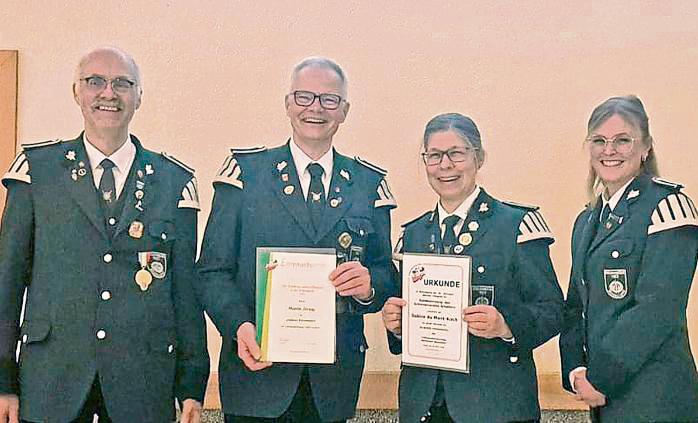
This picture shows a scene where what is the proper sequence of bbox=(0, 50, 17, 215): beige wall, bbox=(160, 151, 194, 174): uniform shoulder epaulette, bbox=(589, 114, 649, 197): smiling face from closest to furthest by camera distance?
bbox=(589, 114, 649, 197): smiling face
bbox=(160, 151, 194, 174): uniform shoulder epaulette
bbox=(0, 50, 17, 215): beige wall

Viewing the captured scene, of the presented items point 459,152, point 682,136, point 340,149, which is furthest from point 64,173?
point 682,136

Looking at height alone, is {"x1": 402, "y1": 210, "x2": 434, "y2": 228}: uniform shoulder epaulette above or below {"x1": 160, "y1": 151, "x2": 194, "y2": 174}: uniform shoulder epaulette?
below

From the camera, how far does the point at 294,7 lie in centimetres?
244

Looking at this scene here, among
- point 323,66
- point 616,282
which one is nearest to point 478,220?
point 616,282

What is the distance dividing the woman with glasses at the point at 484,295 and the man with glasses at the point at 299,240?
127mm

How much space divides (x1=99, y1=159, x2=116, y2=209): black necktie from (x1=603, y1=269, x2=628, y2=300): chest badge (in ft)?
4.19

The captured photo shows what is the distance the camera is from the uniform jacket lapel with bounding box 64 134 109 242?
201cm

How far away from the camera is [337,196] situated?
2.15 m

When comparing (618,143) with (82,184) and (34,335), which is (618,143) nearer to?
(82,184)

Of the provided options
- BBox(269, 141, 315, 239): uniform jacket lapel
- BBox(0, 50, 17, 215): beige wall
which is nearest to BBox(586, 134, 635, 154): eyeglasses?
BBox(269, 141, 315, 239): uniform jacket lapel

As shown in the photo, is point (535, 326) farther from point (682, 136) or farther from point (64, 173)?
point (64, 173)

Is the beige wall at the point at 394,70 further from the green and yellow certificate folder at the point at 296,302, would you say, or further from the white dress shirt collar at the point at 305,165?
the green and yellow certificate folder at the point at 296,302

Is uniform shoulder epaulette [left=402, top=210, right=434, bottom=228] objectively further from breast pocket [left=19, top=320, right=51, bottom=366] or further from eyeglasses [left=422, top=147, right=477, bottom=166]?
breast pocket [left=19, top=320, right=51, bottom=366]

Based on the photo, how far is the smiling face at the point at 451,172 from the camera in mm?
2100
